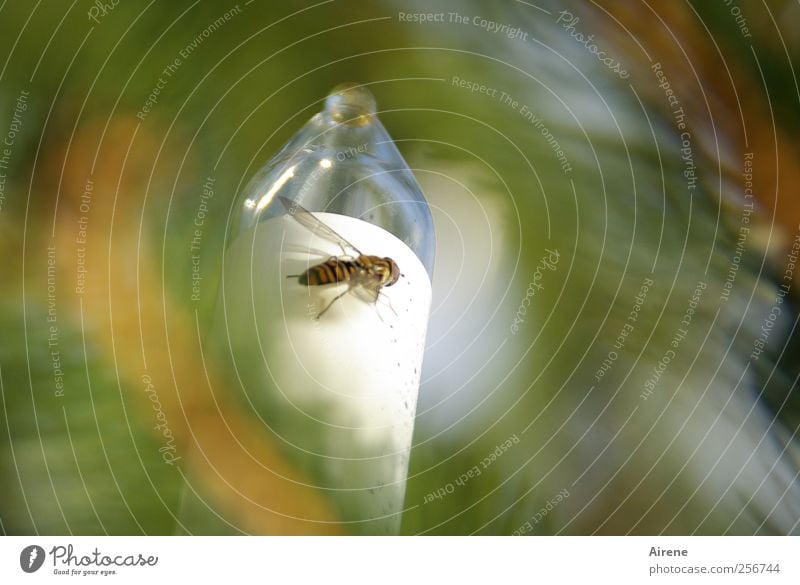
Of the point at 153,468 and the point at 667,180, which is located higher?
the point at 667,180

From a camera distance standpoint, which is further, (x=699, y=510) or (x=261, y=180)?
(x=699, y=510)

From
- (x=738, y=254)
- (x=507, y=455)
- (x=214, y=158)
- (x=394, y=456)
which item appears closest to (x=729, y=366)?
(x=738, y=254)

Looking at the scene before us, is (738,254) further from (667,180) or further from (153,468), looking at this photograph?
(153,468)
